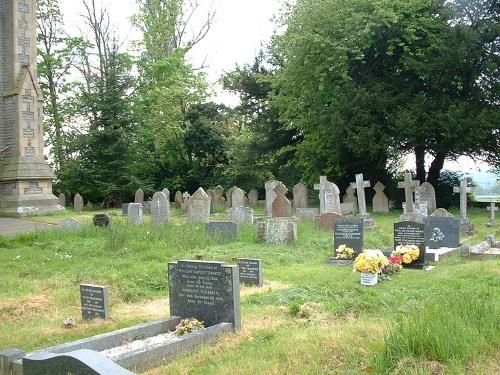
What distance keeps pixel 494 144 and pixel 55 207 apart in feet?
66.8

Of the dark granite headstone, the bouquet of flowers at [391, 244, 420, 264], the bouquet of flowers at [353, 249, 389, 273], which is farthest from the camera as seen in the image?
the dark granite headstone

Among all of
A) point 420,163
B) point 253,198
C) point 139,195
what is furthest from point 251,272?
point 139,195

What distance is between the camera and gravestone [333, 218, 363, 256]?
1273cm

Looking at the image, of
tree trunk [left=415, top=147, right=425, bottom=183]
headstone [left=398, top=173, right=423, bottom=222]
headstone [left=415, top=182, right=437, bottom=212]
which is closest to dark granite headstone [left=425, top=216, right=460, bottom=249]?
headstone [left=398, top=173, right=423, bottom=222]

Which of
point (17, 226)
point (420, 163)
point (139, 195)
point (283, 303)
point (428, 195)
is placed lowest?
point (283, 303)

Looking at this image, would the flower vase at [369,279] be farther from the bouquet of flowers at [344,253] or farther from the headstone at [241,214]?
the headstone at [241,214]

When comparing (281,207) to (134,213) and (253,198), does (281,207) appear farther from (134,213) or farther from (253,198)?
(253,198)

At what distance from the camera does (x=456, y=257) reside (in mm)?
12617

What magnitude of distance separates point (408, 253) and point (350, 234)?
5.98 ft

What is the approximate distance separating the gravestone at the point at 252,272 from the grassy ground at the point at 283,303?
0.83 feet

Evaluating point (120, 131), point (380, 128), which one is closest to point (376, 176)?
point (380, 128)

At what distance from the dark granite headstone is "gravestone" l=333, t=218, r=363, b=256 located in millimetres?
2088

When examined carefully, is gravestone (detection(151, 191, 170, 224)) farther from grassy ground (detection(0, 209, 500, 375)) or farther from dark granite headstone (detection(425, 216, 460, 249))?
dark granite headstone (detection(425, 216, 460, 249))

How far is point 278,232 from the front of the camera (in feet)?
47.0
